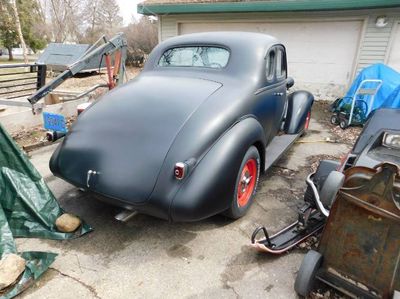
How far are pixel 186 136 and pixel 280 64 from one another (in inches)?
101

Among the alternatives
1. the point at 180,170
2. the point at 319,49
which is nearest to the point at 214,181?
the point at 180,170

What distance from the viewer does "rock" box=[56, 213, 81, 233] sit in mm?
2871

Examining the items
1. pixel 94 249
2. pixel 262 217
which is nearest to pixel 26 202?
pixel 94 249

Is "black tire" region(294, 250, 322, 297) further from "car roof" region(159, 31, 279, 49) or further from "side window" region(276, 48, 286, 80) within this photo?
→ "side window" region(276, 48, 286, 80)

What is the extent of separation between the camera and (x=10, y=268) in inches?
87.7

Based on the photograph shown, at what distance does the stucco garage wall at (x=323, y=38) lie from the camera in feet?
27.0

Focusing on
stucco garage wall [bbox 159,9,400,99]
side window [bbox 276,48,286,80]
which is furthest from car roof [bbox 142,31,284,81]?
stucco garage wall [bbox 159,9,400,99]

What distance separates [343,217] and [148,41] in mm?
19001

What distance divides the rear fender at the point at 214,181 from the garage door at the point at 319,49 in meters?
7.33

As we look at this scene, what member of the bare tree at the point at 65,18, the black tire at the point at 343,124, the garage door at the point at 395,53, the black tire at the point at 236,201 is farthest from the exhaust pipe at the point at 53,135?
the bare tree at the point at 65,18

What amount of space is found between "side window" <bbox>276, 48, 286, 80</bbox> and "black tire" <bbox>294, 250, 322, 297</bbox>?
2753 millimetres

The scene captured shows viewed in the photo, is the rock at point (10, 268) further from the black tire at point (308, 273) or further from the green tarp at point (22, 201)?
the black tire at point (308, 273)

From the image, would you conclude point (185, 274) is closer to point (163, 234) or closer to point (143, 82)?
point (163, 234)

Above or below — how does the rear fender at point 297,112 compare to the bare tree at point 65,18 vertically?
below
